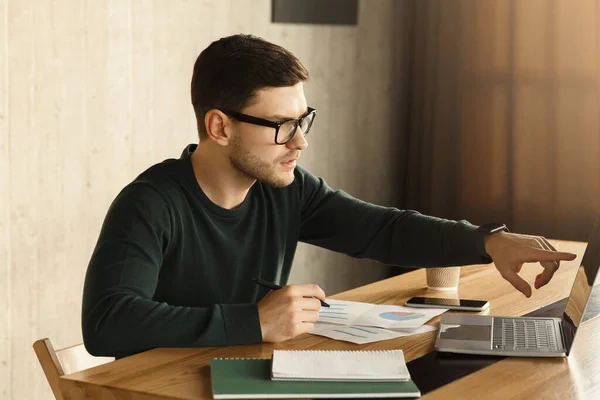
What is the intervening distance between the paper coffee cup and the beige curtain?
2055mm

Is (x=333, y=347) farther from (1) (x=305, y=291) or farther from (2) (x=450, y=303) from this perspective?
(2) (x=450, y=303)

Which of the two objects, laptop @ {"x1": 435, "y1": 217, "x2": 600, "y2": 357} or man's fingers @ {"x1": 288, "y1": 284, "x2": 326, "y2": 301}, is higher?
man's fingers @ {"x1": 288, "y1": 284, "x2": 326, "y2": 301}

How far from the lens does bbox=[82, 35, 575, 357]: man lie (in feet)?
5.54

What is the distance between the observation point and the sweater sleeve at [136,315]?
167cm

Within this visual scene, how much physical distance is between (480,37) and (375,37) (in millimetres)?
508

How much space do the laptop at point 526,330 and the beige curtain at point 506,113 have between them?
90.6 inches

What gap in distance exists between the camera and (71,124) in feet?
10.3

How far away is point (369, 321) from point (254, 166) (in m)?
0.40

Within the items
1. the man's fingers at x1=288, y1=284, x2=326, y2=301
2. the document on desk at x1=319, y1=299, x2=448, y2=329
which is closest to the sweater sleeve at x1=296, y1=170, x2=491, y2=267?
the document on desk at x1=319, y1=299, x2=448, y2=329

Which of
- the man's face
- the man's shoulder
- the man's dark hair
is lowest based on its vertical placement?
the man's shoulder

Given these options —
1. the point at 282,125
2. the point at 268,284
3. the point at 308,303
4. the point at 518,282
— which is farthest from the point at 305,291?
the point at 518,282

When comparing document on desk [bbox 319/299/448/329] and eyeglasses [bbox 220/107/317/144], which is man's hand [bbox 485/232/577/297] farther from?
eyeglasses [bbox 220/107/317/144]

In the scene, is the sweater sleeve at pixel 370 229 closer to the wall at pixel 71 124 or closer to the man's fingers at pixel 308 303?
the man's fingers at pixel 308 303

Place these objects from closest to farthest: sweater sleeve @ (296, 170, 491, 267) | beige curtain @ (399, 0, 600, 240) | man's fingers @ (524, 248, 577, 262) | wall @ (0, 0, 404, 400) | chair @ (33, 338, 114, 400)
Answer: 1. chair @ (33, 338, 114, 400)
2. man's fingers @ (524, 248, 577, 262)
3. sweater sleeve @ (296, 170, 491, 267)
4. wall @ (0, 0, 404, 400)
5. beige curtain @ (399, 0, 600, 240)
